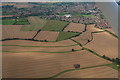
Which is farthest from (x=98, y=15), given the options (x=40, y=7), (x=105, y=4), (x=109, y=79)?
(x=105, y=4)

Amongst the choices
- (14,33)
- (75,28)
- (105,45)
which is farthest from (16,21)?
(105,45)

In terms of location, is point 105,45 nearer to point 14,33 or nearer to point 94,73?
point 94,73

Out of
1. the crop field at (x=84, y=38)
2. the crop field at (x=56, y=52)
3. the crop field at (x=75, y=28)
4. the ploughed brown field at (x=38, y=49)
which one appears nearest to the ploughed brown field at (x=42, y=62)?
the crop field at (x=56, y=52)

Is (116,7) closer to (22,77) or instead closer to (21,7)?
(22,77)

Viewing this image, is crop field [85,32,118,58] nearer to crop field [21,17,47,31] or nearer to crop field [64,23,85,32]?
crop field [64,23,85,32]

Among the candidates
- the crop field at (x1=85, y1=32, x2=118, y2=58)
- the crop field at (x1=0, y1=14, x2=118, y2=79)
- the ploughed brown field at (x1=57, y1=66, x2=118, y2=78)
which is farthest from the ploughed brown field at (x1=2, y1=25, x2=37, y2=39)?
the ploughed brown field at (x1=57, y1=66, x2=118, y2=78)

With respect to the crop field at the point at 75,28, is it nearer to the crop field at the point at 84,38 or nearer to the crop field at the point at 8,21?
the crop field at the point at 84,38
